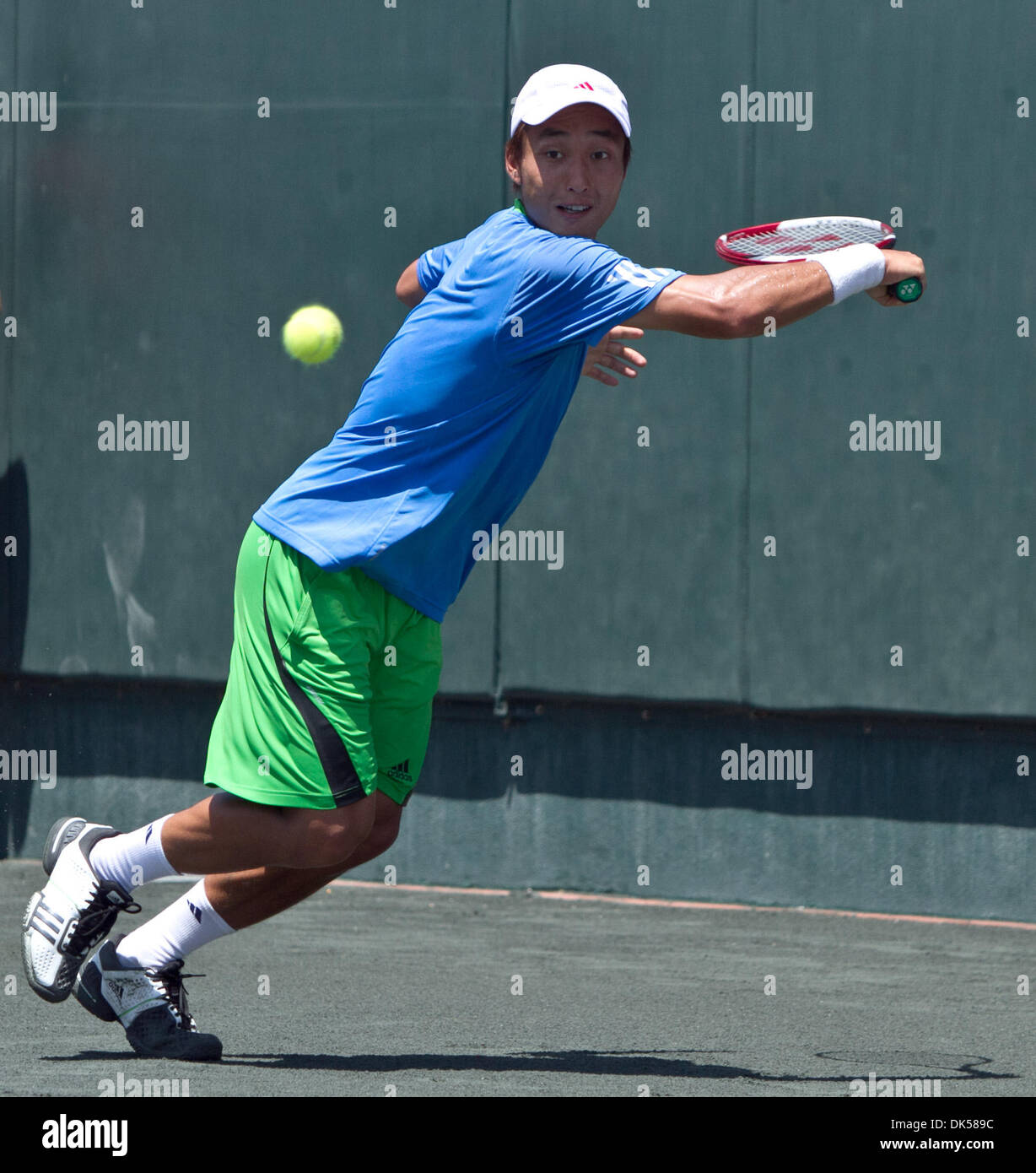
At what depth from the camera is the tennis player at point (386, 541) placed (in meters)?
4.19

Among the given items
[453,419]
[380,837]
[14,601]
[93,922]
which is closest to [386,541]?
[453,419]

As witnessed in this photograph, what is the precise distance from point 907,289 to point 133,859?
2.17m

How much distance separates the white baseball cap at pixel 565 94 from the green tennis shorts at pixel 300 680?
112 cm

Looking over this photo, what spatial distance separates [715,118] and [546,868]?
3031mm

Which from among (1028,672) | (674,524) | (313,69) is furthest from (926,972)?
(313,69)

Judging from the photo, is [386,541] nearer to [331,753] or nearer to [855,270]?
[331,753]

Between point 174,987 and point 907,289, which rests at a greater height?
point 907,289

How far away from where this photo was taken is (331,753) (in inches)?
169

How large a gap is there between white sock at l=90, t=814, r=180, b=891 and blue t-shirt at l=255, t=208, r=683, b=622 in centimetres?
77

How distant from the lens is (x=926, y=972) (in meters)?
6.38

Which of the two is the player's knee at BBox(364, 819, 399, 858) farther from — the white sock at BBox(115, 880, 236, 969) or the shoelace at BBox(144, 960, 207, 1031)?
the shoelace at BBox(144, 960, 207, 1031)

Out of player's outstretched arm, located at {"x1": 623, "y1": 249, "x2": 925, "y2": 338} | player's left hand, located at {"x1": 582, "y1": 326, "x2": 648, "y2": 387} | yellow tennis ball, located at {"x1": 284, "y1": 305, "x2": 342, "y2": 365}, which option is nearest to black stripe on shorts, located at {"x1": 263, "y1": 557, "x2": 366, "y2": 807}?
player's left hand, located at {"x1": 582, "y1": 326, "x2": 648, "y2": 387}

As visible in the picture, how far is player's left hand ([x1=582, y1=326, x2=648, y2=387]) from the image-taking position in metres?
4.25
